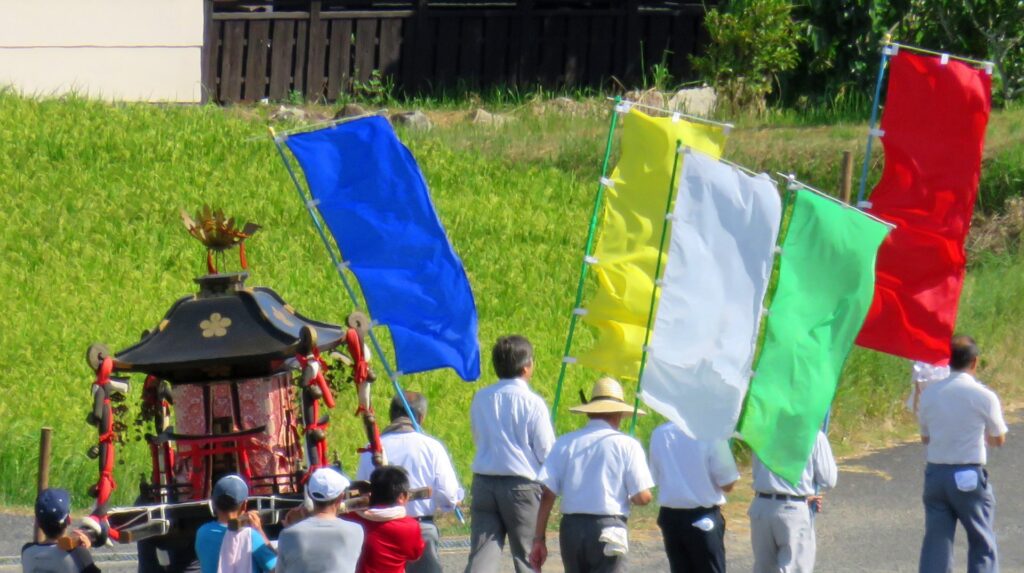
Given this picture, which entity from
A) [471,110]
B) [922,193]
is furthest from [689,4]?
[922,193]

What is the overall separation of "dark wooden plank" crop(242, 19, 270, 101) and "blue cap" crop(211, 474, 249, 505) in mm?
14610

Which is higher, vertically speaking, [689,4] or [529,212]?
[689,4]

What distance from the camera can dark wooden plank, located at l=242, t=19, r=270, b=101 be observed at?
21.0 m

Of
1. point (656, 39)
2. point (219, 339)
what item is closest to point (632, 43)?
point (656, 39)

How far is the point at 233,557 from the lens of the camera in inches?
270

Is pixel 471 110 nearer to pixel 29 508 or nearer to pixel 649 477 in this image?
pixel 29 508

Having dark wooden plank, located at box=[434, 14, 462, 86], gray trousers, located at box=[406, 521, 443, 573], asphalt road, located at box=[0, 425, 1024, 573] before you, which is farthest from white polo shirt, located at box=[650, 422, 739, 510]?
dark wooden plank, located at box=[434, 14, 462, 86]

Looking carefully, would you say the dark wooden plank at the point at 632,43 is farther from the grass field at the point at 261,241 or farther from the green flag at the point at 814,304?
the green flag at the point at 814,304

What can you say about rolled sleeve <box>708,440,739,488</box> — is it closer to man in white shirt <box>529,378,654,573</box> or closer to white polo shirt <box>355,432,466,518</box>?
man in white shirt <box>529,378,654,573</box>

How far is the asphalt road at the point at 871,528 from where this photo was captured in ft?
34.0

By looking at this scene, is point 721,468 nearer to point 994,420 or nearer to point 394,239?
point 994,420

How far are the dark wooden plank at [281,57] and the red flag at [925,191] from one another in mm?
12214

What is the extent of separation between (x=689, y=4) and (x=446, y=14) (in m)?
3.45

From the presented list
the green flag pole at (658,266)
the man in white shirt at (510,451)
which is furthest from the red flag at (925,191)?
the man in white shirt at (510,451)
